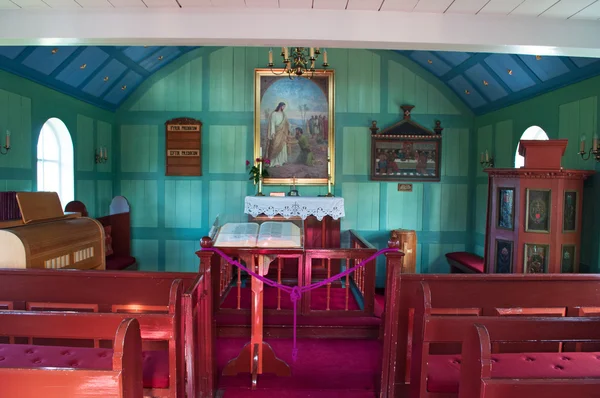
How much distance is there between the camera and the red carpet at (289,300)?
495 centimetres

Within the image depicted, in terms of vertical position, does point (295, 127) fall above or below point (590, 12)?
below

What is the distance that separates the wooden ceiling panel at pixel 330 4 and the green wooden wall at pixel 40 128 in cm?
435

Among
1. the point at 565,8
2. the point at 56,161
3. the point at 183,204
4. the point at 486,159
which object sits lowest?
the point at 183,204

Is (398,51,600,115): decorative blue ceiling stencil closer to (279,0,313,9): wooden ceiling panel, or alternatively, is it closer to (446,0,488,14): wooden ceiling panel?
(446,0,488,14): wooden ceiling panel

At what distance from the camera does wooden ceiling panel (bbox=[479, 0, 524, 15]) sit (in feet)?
10.2

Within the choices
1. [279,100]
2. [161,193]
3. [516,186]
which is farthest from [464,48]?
[161,193]

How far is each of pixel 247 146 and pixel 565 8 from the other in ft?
19.7

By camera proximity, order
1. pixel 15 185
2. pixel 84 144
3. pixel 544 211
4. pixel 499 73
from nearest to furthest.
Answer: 1. pixel 544 211
2. pixel 15 185
3. pixel 499 73
4. pixel 84 144

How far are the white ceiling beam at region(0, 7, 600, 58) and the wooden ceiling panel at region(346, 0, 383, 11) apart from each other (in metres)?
0.06

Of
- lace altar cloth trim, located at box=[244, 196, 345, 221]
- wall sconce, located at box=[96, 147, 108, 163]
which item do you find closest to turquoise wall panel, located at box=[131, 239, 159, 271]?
wall sconce, located at box=[96, 147, 108, 163]

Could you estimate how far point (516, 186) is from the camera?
4.98 m

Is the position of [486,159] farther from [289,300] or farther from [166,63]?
[166,63]

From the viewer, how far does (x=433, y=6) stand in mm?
3242

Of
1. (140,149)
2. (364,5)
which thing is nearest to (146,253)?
(140,149)
